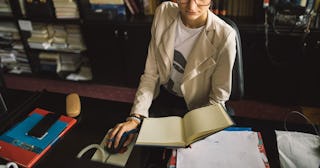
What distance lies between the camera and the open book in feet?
2.44

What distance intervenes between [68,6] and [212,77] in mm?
1647

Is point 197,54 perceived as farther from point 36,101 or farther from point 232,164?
point 36,101

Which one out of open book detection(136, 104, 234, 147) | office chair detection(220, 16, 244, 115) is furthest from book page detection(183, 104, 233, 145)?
office chair detection(220, 16, 244, 115)

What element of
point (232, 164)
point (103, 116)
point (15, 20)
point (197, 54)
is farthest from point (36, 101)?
point (15, 20)

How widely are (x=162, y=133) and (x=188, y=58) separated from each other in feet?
1.52

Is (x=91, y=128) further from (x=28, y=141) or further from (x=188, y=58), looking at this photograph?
(x=188, y=58)

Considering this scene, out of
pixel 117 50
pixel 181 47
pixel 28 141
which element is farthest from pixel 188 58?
pixel 117 50

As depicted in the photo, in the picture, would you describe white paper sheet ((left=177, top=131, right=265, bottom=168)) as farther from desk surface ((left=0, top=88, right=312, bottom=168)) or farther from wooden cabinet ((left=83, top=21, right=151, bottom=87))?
wooden cabinet ((left=83, top=21, right=151, bottom=87))

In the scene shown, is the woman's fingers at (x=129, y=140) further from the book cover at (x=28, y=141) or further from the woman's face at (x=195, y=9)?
the woman's face at (x=195, y=9)

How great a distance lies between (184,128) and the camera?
2.73ft

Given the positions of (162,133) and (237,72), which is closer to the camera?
(162,133)

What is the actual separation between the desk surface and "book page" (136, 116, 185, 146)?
2.4 inches

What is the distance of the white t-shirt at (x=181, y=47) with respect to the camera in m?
1.17

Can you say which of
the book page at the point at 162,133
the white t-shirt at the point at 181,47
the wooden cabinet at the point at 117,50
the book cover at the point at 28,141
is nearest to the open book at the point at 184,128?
the book page at the point at 162,133
